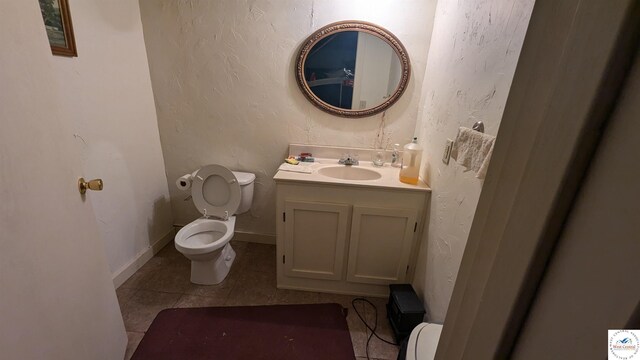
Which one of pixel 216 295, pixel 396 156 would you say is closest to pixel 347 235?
pixel 396 156

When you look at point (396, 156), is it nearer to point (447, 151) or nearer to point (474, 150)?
point (447, 151)

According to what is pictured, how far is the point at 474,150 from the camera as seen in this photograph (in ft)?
3.26

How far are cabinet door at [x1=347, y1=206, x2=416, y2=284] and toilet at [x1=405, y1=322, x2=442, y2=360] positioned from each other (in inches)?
22.9

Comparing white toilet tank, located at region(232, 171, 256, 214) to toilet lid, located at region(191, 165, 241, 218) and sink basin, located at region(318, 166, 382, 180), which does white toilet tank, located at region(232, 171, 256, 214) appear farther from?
sink basin, located at region(318, 166, 382, 180)

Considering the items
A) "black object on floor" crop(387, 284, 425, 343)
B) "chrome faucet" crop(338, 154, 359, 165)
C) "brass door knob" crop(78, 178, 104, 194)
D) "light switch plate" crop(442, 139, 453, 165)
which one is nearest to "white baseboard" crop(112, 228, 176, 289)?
"brass door knob" crop(78, 178, 104, 194)

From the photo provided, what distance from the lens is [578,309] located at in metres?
0.26

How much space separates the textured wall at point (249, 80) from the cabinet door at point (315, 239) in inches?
23.8

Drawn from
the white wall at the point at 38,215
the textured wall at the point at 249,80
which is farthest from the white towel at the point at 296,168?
the white wall at the point at 38,215

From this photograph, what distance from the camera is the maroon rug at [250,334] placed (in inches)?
51.9

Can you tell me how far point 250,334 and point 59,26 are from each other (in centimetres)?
183

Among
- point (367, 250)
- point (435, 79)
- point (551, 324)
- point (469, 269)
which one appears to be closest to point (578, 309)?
point (551, 324)

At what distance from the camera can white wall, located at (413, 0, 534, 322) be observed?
0.90 m

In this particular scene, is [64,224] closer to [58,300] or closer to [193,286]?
[58,300]

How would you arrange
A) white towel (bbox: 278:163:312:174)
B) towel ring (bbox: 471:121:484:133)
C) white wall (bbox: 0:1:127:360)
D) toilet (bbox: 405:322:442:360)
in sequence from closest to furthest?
white wall (bbox: 0:1:127:360) < toilet (bbox: 405:322:442:360) < towel ring (bbox: 471:121:484:133) < white towel (bbox: 278:163:312:174)
